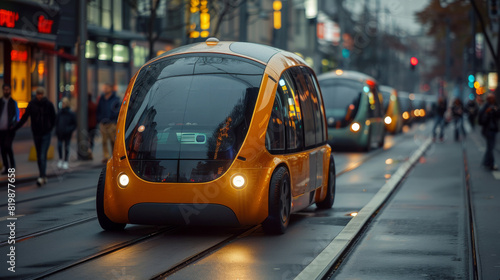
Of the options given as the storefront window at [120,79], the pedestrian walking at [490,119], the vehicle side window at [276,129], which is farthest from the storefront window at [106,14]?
the vehicle side window at [276,129]

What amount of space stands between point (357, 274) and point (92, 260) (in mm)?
2267

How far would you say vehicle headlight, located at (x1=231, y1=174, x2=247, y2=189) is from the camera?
9.91 meters

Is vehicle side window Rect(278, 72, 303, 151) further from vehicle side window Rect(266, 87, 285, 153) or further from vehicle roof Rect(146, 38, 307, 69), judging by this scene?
vehicle roof Rect(146, 38, 307, 69)

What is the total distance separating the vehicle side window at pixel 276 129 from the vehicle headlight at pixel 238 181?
1.63 ft

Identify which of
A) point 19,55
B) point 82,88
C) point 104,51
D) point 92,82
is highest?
point 104,51

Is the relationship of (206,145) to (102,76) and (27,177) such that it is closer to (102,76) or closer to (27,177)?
(27,177)

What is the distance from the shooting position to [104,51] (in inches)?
1581

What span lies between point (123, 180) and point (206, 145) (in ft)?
→ 2.98

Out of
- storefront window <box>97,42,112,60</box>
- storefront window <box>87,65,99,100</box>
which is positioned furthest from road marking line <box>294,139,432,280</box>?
storefront window <box>97,42,112,60</box>

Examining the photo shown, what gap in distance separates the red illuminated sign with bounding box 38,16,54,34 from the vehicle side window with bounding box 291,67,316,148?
66.0ft

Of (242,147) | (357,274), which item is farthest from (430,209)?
(357,274)

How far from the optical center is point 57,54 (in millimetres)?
33281

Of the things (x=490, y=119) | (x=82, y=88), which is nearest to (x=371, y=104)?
(x=490, y=119)

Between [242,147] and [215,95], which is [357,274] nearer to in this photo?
[242,147]
